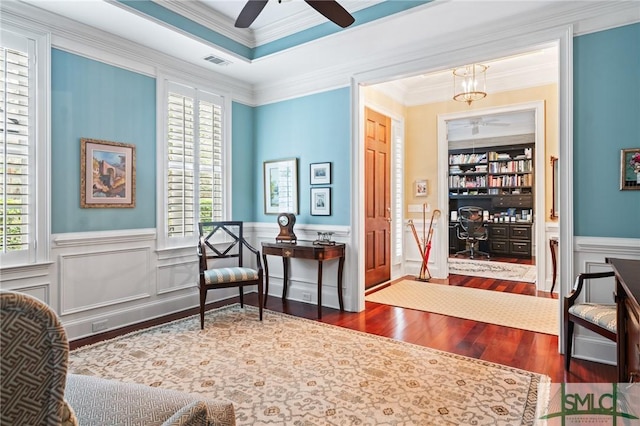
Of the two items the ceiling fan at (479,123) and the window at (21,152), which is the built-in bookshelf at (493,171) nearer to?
the ceiling fan at (479,123)

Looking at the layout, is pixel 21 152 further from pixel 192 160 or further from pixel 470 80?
pixel 470 80

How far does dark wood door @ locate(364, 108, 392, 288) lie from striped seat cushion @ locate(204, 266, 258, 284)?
1.88 meters

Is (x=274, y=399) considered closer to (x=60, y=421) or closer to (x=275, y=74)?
(x=60, y=421)

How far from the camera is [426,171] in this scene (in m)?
6.12

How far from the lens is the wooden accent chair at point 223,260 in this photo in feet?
12.2

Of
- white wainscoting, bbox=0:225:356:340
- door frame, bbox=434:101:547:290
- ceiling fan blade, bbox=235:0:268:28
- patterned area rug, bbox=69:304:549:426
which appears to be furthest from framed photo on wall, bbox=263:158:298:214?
door frame, bbox=434:101:547:290

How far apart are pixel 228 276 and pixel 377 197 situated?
8.47 feet

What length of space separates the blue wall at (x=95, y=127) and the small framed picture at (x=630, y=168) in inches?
170

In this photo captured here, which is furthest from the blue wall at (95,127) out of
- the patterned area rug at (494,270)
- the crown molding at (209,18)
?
the patterned area rug at (494,270)

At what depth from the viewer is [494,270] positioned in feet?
22.8

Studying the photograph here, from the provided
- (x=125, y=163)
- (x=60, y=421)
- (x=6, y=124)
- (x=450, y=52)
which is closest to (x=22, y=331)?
(x=60, y=421)

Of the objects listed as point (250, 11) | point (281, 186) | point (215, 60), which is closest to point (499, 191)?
point (281, 186)

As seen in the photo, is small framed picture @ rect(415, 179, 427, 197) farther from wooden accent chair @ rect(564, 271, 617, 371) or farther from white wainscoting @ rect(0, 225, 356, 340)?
wooden accent chair @ rect(564, 271, 617, 371)

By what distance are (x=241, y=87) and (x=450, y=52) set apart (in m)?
2.72
